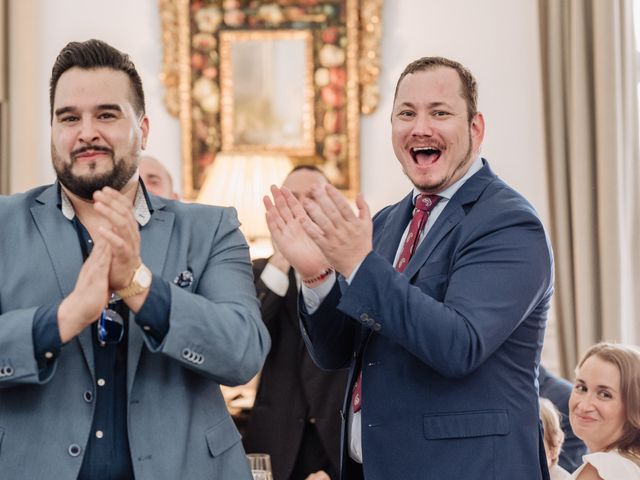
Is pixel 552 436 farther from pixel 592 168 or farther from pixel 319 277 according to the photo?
pixel 592 168

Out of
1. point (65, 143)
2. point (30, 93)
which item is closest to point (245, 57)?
point (30, 93)

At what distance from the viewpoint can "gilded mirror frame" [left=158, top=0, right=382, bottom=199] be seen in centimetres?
507

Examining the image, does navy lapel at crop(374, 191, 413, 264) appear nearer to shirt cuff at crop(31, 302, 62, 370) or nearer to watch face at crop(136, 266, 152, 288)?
watch face at crop(136, 266, 152, 288)

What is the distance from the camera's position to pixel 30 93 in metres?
5.23

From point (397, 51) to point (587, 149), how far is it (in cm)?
108

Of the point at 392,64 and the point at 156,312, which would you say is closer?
the point at 156,312

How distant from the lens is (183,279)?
1881 mm

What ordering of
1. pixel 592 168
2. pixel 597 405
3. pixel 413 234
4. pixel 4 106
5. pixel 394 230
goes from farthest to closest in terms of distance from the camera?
pixel 4 106, pixel 592 168, pixel 597 405, pixel 394 230, pixel 413 234

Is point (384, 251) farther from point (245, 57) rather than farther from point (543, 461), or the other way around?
point (245, 57)

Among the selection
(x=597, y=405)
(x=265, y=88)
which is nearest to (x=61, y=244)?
(x=597, y=405)

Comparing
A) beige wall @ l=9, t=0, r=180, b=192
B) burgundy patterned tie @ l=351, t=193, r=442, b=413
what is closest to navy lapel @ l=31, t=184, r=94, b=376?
burgundy patterned tie @ l=351, t=193, r=442, b=413

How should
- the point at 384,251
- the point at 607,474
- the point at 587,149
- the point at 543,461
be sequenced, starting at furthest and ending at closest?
the point at 587,149, the point at 607,474, the point at 384,251, the point at 543,461

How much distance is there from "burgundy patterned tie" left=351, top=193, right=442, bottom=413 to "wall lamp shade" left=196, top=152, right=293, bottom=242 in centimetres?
215

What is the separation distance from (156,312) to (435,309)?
21.5 inches
